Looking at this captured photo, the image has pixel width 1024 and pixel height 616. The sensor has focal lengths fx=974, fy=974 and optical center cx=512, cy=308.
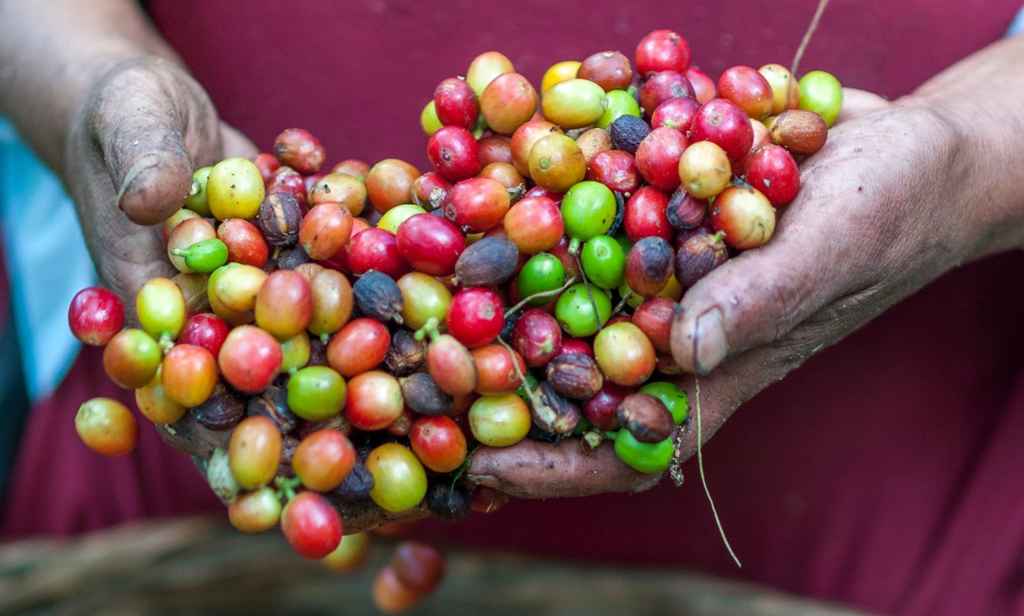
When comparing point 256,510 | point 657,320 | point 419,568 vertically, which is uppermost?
point 657,320

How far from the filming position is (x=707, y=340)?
136 centimetres

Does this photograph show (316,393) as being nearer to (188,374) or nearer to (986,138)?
(188,374)

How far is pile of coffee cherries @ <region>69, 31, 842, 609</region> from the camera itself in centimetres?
147

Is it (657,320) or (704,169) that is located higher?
(704,169)

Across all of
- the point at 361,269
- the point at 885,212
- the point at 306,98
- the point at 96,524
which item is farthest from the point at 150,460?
the point at 885,212

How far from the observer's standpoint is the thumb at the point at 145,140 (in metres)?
1.49

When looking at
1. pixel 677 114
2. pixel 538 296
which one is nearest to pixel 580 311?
pixel 538 296

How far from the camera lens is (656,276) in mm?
1475

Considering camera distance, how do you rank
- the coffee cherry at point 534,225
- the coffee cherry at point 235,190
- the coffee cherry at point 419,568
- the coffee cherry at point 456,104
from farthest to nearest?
the coffee cherry at point 419,568 → the coffee cherry at point 456,104 → the coffee cherry at point 235,190 → the coffee cherry at point 534,225

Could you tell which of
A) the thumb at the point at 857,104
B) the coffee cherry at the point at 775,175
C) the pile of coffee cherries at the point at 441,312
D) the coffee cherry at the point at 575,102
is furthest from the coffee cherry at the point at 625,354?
the thumb at the point at 857,104

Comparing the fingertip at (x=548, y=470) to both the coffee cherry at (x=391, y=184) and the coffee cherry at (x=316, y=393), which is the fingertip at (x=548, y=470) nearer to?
the coffee cherry at (x=316, y=393)

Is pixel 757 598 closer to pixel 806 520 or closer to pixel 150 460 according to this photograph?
pixel 806 520

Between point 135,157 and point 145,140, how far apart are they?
0.04 metres

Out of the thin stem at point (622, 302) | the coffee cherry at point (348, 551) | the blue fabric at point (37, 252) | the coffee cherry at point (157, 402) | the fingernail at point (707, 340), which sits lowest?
the coffee cherry at point (348, 551)
